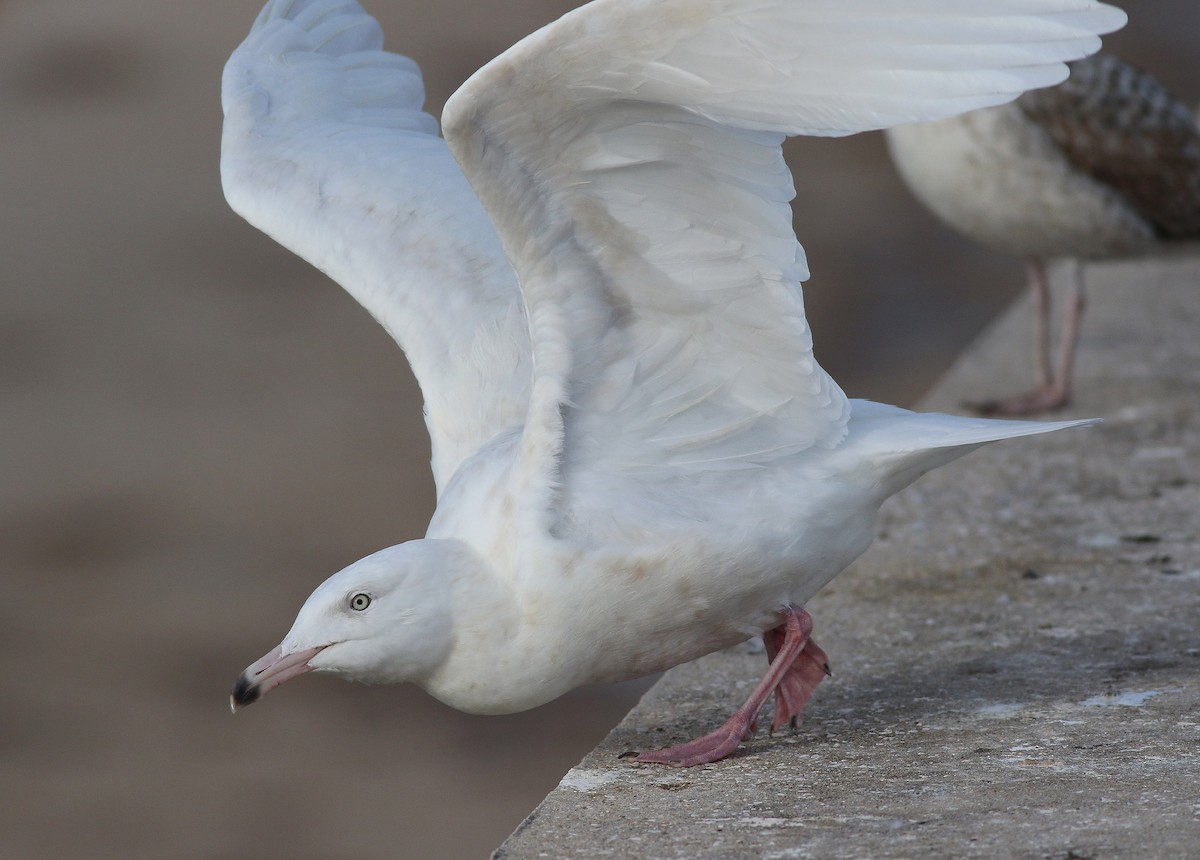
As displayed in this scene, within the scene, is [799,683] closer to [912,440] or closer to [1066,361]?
[912,440]

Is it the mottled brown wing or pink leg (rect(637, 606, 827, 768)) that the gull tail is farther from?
the mottled brown wing

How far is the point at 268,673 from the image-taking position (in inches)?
135

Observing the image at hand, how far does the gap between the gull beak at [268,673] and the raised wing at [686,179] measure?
57 centimetres

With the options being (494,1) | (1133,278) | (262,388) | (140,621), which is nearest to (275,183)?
(140,621)

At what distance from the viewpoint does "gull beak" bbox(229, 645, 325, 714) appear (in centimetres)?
→ 339

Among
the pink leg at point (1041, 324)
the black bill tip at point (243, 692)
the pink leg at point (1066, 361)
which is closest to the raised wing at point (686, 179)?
the black bill tip at point (243, 692)

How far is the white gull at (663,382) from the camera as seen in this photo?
2.97 meters

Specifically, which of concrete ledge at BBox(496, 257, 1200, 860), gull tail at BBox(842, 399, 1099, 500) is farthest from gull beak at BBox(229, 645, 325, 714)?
gull tail at BBox(842, 399, 1099, 500)

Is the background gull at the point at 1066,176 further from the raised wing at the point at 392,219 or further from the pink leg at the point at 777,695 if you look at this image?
the pink leg at the point at 777,695

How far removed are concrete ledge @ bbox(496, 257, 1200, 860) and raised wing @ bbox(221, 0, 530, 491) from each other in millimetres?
857

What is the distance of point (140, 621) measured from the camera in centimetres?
842

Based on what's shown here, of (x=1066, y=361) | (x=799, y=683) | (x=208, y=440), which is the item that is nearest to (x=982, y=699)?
(x=799, y=683)

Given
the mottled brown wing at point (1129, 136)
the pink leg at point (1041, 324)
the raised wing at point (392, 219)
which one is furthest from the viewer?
the pink leg at point (1041, 324)

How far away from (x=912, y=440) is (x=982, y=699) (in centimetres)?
64
